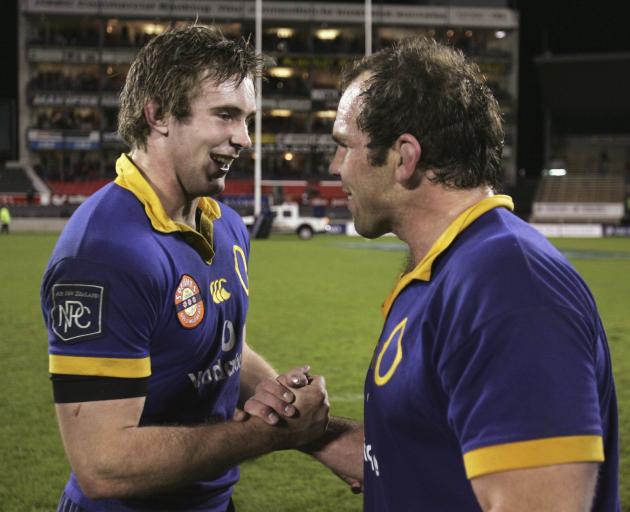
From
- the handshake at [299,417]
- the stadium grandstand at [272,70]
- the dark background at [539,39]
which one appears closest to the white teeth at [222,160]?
the handshake at [299,417]

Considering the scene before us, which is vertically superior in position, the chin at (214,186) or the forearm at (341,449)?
the chin at (214,186)

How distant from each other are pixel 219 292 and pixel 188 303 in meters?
0.21

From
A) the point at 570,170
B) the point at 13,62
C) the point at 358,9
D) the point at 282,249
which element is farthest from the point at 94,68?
the point at 282,249

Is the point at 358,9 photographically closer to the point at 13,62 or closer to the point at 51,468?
the point at 13,62

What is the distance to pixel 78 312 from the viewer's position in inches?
80.7

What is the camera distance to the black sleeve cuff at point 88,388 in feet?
6.64

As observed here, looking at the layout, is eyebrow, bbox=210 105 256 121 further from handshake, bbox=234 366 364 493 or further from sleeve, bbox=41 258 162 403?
handshake, bbox=234 366 364 493

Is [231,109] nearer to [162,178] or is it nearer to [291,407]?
[162,178]

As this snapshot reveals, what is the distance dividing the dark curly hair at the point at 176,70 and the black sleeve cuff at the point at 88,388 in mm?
827

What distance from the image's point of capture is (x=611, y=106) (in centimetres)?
5766

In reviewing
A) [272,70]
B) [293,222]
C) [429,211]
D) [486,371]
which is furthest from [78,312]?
[272,70]

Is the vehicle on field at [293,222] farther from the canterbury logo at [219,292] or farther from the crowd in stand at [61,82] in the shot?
the canterbury logo at [219,292]

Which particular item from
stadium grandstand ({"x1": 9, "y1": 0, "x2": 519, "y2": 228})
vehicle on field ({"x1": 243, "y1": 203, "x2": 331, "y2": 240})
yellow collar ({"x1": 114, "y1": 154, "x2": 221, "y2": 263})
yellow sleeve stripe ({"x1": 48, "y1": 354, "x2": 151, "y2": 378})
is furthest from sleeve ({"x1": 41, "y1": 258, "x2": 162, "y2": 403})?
stadium grandstand ({"x1": 9, "y1": 0, "x2": 519, "y2": 228})

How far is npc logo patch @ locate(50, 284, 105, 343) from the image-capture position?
2.04 m
